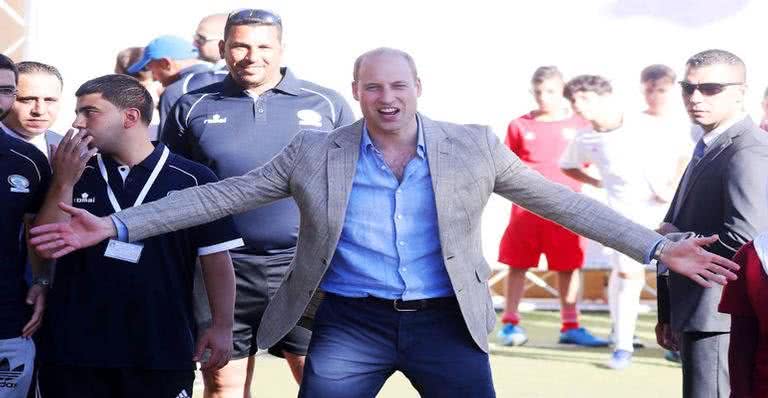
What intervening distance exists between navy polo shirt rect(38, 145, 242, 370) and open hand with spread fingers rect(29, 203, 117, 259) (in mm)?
328

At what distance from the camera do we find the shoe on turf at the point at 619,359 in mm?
9117

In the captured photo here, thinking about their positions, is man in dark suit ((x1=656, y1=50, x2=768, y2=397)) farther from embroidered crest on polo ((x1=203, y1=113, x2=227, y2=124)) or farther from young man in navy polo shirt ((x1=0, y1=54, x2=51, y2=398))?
young man in navy polo shirt ((x1=0, y1=54, x2=51, y2=398))

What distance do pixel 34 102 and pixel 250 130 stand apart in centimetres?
90

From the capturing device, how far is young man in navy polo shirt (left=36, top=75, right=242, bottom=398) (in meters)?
4.53

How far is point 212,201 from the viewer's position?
4359 millimetres

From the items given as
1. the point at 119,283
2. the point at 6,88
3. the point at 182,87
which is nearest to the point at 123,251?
the point at 119,283

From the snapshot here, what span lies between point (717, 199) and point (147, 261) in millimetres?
2201

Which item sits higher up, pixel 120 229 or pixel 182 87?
pixel 182 87

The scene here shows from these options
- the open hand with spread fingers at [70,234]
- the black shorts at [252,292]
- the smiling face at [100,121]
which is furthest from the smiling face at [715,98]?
the open hand with spread fingers at [70,234]

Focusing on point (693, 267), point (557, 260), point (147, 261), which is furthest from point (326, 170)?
point (557, 260)

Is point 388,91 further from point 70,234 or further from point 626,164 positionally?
point 626,164

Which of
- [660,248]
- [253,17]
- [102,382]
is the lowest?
[102,382]

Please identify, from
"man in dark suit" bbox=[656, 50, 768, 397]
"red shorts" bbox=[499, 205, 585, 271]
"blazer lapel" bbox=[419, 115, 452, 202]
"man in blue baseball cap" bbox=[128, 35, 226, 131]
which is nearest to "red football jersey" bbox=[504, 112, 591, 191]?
"red shorts" bbox=[499, 205, 585, 271]

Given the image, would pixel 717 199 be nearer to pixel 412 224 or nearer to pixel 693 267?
pixel 693 267
